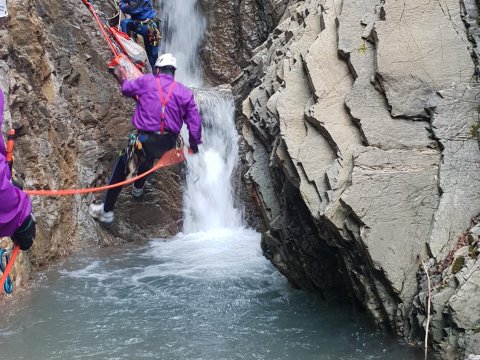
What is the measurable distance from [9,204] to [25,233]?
1.32 feet

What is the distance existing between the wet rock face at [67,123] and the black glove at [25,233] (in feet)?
13.9

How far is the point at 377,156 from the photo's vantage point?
5.72m

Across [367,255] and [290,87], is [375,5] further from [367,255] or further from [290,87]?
[367,255]

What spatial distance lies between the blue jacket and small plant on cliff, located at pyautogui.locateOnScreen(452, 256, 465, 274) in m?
8.42

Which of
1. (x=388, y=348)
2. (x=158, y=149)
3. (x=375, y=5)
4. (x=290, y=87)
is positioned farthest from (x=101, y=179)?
(x=388, y=348)

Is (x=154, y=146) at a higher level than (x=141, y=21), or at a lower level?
lower

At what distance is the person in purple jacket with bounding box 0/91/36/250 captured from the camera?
12.8 ft

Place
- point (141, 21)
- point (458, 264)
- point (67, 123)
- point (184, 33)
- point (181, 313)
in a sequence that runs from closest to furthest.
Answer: point (458, 264), point (181, 313), point (67, 123), point (141, 21), point (184, 33)

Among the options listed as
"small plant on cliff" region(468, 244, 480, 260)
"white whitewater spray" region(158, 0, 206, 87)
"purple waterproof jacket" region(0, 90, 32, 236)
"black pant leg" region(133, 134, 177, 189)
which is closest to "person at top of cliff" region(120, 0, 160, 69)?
"black pant leg" region(133, 134, 177, 189)

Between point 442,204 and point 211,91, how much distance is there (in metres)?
8.40

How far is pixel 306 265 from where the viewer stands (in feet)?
23.4

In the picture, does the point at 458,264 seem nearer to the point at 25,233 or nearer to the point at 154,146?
the point at 25,233

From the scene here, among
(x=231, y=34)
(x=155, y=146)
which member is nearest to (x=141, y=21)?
(x=155, y=146)

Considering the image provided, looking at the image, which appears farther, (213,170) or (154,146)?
(213,170)
